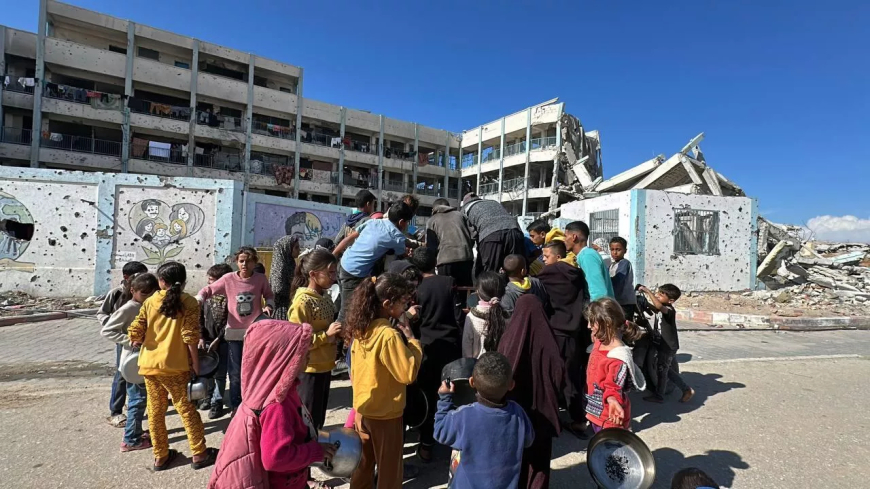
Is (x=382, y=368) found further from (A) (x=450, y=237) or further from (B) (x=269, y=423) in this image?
(A) (x=450, y=237)

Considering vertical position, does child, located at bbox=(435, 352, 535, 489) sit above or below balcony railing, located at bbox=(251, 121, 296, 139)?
below

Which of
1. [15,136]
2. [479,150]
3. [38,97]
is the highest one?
[479,150]

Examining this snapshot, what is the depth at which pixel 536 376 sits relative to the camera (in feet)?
7.81

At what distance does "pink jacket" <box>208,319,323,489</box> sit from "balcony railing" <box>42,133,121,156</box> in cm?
3024

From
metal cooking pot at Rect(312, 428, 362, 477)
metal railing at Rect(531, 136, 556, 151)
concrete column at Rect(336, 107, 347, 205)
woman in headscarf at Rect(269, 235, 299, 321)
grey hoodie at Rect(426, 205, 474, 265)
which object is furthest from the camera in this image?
concrete column at Rect(336, 107, 347, 205)

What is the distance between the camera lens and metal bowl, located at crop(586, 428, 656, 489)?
2.29 metres

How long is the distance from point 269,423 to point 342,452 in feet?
1.64

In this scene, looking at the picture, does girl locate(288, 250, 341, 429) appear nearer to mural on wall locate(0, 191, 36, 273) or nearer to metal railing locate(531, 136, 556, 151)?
mural on wall locate(0, 191, 36, 273)

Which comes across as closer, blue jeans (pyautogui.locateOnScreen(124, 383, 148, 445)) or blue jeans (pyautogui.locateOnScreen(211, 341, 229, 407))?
blue jeans (pyautogui.locateOnScreen(124, 383, 148, 445))

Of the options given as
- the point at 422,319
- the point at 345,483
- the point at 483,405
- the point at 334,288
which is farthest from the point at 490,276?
the point at 334,288

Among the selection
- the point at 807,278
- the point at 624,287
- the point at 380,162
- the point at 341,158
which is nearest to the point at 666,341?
the point at 624,287

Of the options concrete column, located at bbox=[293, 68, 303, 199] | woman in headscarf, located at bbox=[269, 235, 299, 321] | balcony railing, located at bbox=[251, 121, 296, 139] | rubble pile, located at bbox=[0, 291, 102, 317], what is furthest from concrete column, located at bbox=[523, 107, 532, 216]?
woman in headscarf, located at bbox=[269, 235, 299, 321]

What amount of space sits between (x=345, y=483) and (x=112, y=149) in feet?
100

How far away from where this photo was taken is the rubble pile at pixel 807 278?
452 inches
